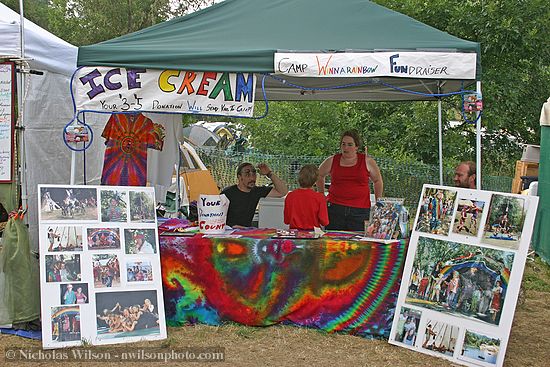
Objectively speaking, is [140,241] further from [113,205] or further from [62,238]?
[62,238]

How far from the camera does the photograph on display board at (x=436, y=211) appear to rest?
4.29 meters

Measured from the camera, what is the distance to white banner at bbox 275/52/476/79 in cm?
436

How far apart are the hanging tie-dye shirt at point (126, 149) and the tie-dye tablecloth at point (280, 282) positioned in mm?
1472

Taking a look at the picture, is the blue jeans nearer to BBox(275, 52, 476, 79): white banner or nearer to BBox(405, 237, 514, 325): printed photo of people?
BBox(405, 237, 514, 325): printed photo of people

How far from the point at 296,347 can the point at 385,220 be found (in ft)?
3.68

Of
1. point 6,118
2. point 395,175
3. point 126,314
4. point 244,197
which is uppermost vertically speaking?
point 6,118

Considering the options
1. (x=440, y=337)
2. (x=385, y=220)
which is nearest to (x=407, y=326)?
(x=440, y=337)

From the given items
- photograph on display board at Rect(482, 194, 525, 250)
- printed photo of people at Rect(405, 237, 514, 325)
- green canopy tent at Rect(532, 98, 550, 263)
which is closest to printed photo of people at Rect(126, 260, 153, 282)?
printed photo of people at Rect(405, 237, 514, 325)

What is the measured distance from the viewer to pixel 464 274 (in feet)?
13.6

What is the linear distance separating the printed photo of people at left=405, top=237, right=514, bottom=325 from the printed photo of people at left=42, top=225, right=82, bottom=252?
233 cm

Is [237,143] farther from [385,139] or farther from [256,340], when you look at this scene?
[256,340]

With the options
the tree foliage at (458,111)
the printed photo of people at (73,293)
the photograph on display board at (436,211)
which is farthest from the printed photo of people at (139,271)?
the tree foliage at (458,111)

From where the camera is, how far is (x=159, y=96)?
4512mm

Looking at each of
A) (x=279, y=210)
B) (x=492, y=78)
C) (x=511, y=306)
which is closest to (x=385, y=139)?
(x=492, y=78)
